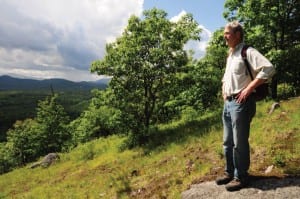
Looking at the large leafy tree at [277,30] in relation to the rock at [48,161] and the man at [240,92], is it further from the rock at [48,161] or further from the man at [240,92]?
the rock at [48,161]

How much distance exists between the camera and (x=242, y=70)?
7.54 m

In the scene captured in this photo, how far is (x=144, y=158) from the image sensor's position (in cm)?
1773

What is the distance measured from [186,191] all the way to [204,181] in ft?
2.19

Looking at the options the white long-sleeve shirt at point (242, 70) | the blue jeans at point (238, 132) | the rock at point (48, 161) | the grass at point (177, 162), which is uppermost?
the white long-sleeve shirt at point (242, 70)

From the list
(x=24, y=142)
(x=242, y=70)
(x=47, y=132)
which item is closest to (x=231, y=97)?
(x=242, y=70)

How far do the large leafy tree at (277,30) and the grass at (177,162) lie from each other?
167 inches

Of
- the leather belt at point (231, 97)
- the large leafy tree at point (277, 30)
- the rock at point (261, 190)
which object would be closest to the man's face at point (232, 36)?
the leather belt at point (231, 97)

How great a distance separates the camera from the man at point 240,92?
7.23 metres

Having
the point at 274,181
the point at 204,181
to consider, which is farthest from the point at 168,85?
the point at 274,181

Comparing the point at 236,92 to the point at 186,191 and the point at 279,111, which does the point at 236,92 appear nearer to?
the point at 186,191

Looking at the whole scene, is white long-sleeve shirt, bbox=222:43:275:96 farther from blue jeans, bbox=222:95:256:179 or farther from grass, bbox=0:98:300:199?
grass, bbox=0:98:300:199

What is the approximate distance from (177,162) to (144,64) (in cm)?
867

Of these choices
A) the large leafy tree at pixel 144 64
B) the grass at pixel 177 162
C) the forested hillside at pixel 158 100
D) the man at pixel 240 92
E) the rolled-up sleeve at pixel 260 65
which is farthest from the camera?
the large leafy tree at pixel 144 64

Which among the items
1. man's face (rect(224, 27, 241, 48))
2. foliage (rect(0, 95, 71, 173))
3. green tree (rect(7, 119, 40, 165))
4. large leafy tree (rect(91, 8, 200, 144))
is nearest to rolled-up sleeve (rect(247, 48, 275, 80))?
man's face (rect(224, 27, 241, 48))
